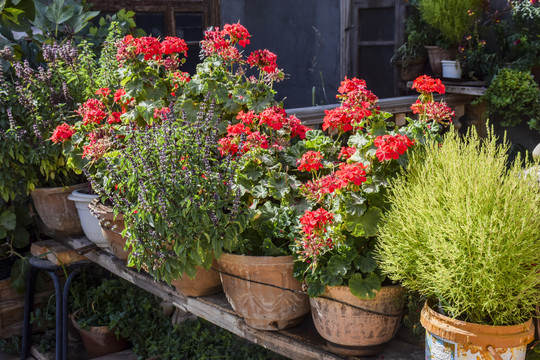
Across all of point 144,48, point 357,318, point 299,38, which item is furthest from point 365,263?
point 299,38

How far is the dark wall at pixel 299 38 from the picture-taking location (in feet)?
20.3

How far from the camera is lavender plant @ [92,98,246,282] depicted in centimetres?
201

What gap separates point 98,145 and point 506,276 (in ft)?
5.34

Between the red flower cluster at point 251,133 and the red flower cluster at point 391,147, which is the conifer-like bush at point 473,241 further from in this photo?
the red flower cluster at point 251,133

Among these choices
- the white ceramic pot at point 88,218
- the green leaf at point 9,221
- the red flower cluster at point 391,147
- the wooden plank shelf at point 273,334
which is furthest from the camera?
the green leaf at point 9,221

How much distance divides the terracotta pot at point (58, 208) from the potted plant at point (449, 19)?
314 cm

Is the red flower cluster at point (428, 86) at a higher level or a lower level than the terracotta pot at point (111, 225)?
higher

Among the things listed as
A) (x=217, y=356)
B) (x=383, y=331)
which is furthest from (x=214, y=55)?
(x=217, y=356)

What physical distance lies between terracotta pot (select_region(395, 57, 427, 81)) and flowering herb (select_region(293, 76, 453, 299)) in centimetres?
332

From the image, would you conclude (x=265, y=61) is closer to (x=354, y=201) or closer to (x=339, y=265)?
(x=354, y=201)

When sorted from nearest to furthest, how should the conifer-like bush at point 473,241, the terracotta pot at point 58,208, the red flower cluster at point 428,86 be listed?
the conifer-like bush at point 473,241, the red flower cluster at point 428,86, the terracotta pot at point 58,208

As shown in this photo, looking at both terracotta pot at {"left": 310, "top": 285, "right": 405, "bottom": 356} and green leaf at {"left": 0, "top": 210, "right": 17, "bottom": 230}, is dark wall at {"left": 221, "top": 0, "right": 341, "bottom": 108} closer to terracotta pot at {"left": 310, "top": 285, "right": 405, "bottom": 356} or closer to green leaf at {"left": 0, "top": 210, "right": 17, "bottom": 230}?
green leaf at {"left": 0, "top": 210, "right": 17, "bottom": 230}

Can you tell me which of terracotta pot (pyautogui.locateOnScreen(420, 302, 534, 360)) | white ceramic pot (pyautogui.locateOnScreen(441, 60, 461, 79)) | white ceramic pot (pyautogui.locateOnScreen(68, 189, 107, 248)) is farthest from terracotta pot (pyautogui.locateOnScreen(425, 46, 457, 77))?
terracotta pot (pyautogui.locateOnScreen(420, 302, 534, 360))

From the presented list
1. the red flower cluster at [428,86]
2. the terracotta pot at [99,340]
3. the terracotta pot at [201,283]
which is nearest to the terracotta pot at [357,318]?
the terracotta pot at [201,283]
